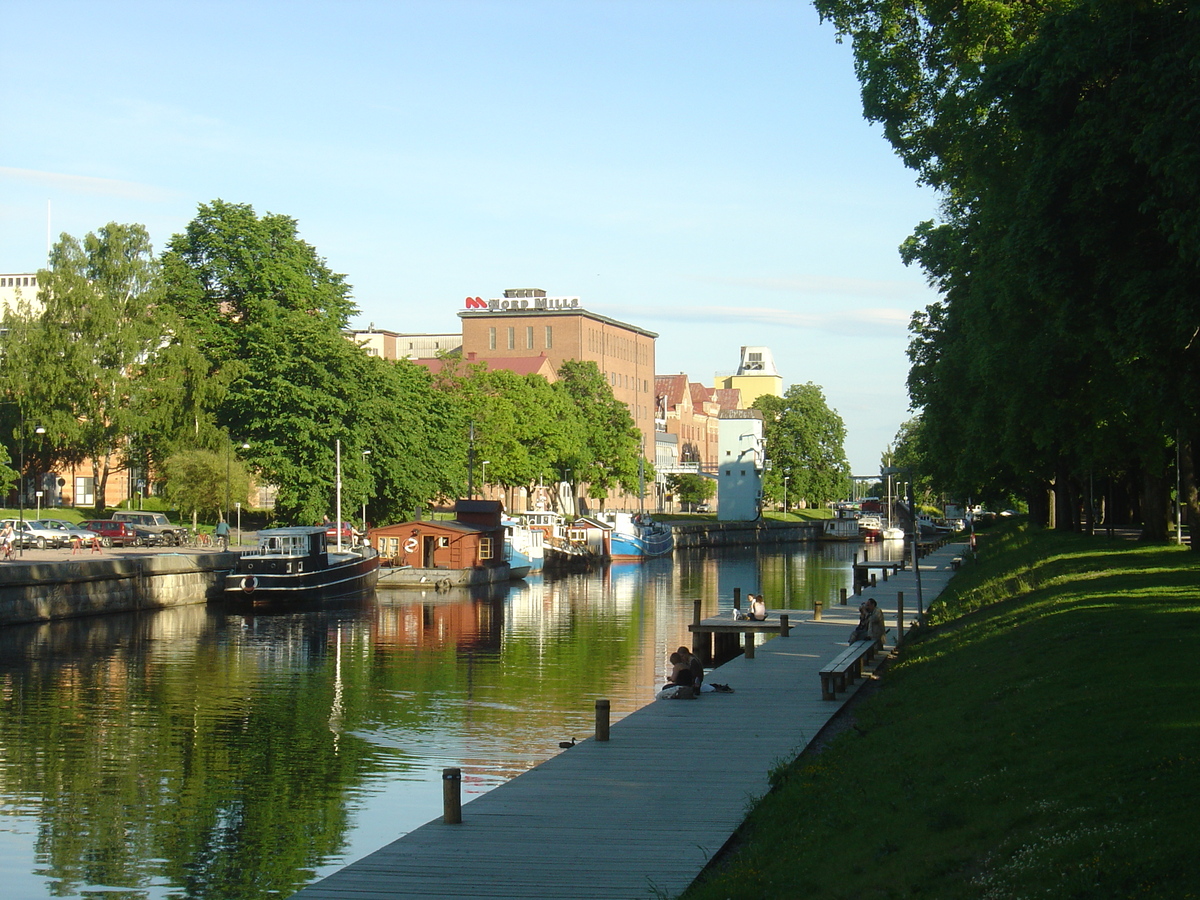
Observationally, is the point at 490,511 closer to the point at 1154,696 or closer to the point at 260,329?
the point at 260,329

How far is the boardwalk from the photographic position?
11.6m

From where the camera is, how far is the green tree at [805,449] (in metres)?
160

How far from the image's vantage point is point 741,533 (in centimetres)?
13062

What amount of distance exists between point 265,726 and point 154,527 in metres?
43.6

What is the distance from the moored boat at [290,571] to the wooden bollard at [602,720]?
32825mm

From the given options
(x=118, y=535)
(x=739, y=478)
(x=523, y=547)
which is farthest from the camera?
(x=739, y=478)

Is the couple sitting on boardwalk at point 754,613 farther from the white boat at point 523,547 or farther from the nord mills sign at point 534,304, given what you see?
the nord mills sign at point 534,304

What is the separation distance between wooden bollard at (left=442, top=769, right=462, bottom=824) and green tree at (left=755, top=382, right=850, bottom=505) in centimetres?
14593

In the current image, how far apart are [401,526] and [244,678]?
32.0m

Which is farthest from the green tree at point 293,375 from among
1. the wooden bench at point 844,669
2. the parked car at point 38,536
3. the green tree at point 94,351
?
the wooden bench at point 844,669

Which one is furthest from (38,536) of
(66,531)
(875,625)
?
(875,625)

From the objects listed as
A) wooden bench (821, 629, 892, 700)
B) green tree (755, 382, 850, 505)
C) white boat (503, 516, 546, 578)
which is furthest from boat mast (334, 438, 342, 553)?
green tree (755, 382, 850, 505)

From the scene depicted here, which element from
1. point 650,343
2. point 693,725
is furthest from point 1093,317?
point 650,343

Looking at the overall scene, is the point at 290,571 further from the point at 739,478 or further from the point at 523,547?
the point at 739,478
